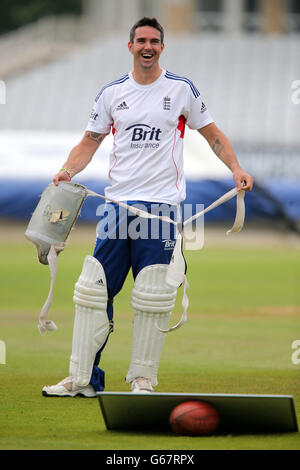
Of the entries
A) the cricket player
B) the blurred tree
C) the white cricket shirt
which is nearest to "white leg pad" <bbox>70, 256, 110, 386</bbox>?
the cricket player

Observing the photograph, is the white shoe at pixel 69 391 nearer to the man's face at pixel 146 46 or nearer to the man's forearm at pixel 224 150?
the man's forearm at pixel 224 150

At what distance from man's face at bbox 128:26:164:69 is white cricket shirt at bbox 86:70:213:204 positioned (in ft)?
0.53

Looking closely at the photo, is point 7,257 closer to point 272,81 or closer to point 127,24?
point 272,81

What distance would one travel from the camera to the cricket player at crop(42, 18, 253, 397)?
5777mm

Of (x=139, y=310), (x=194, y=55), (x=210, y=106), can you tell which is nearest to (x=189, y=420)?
(x=139, y=310)

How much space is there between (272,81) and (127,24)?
300 inches

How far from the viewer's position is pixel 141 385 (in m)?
5.74

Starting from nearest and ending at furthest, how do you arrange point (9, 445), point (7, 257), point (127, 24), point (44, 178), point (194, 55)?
point (9, 445)
point (7, 257)
point (44, 178)
point (194, 55)
point (127, 24)

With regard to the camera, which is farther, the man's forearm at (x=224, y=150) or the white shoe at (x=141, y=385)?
the man's forearm at (x=224, y=150)

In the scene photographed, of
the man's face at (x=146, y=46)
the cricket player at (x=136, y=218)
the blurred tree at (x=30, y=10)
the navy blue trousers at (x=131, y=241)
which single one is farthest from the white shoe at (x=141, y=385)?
the blurred tree at (x=30, y=10)

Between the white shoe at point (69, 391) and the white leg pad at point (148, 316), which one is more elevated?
the white leg pad at point (148, 316)

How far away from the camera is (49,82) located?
35469mm

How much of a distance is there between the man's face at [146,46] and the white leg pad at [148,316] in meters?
1.23

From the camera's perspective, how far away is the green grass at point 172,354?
466cm
